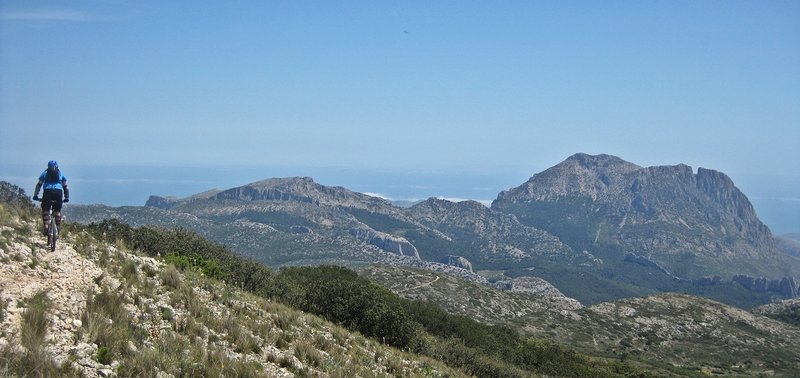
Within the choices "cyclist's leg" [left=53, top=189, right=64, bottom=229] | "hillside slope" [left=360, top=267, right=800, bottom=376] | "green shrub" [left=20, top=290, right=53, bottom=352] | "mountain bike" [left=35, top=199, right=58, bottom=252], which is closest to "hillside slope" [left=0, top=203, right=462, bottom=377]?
"green shrub" [left=20, top=290, right=53, bottom=352]

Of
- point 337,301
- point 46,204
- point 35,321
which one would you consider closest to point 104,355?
point 35,321

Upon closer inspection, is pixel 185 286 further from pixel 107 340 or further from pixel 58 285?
pixel 107 340

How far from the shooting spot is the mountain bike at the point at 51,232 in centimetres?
1734

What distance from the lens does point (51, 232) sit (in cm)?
1742

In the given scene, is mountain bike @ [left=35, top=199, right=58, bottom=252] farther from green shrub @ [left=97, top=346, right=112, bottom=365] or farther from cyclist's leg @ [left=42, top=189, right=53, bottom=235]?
green shrub @ [left=97, top=346, right=112, bottom=365]

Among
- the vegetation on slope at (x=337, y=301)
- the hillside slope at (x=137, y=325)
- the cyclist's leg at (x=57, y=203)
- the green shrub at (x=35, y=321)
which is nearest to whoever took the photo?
the green shrub at (x=35, y=321)

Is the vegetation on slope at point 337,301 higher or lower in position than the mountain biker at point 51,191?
lower

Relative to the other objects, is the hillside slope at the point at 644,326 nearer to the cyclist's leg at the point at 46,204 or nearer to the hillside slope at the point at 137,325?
the hillside slope at the point at 137,325

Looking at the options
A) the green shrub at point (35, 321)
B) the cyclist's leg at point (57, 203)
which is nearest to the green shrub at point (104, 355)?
the green shrub at point (35, 321)

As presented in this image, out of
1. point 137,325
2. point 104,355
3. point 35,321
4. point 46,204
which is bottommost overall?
point 104,355

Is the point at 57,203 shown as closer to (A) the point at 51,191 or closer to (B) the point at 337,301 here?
(A) the point at 51,191

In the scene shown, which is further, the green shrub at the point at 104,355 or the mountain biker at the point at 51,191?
the mountain biker at the point at 51,191

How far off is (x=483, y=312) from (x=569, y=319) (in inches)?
769

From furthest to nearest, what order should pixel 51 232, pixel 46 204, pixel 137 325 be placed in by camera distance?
pixel 46 204
pixel 51 232
pixel 137 325
